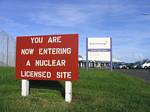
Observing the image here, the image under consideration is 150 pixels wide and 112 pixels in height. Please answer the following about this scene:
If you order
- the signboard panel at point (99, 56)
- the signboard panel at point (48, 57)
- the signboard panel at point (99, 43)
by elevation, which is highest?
the signboard panel at point (99, 43)

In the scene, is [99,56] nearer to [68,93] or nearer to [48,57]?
[48,57]

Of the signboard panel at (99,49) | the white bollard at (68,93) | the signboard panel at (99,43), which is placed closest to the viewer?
the white bollard at (68,93)

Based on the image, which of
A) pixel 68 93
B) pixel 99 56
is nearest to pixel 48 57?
pixel 68 93

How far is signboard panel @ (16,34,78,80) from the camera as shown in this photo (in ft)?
40.3

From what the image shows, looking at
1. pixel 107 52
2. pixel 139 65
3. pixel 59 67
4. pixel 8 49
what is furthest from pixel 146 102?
pixel 139 65

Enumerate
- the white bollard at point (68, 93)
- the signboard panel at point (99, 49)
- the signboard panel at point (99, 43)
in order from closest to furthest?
1. the white bollard at point (68, 93)
2. the signboard panel at point (99, 49)
3. the signboard panel at point (99, 43)

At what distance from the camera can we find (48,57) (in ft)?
41.7

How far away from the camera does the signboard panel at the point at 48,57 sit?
1228 centimetres

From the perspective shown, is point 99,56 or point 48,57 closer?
point 48,57

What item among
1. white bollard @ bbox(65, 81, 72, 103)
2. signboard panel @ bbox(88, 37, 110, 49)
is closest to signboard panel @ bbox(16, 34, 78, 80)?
white bollard @ bbox(65, 81, 72, 103)

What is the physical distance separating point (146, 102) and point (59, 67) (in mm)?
3159

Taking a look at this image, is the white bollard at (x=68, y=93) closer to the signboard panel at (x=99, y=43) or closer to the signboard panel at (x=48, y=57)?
the signboard panel at (x=48, y=57)

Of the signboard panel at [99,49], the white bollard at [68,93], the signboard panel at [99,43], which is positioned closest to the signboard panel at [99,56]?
the signboard panel at [99,49]

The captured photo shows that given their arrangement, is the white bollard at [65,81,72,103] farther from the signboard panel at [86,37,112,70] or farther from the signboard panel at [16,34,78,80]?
the signboard panel at [86,37,112,70]
